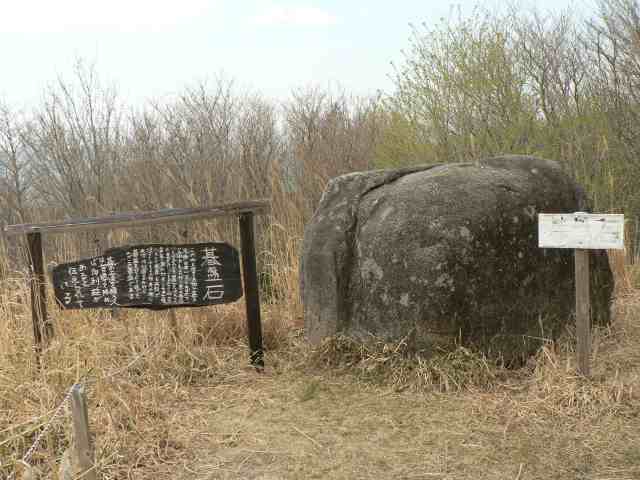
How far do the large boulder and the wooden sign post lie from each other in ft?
0.99

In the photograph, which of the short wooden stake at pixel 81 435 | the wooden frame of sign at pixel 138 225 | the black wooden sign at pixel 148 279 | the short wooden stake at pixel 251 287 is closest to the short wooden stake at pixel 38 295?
the wooden frame of sign at pixel 138 225

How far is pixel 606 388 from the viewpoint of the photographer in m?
2.71

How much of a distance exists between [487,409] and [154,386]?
1690 mm

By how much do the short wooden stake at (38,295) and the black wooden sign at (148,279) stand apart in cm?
12

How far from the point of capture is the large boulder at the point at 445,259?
2.95 metres

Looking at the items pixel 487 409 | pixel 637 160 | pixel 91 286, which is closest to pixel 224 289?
pixel 91 286

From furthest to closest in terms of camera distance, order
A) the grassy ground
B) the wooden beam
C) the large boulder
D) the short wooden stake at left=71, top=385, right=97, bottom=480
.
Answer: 1. the wooden beam
2. the large boulder
3. the grassy ground
4. the short wooden stake at left=71, top=385, right=97, bottom=480

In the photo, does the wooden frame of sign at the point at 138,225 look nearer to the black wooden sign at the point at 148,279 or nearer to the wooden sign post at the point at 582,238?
the black wooden sign at the point at 148,279

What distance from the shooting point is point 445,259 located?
2926mm

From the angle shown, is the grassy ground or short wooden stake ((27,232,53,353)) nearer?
the grassy ground

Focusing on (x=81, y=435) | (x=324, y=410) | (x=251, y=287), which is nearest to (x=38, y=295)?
(x=251, y=287)

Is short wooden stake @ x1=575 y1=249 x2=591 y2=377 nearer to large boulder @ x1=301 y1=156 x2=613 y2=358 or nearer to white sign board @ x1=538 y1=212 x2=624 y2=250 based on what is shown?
white sign board @ x1=538 y1=212 x2=624 y2=250

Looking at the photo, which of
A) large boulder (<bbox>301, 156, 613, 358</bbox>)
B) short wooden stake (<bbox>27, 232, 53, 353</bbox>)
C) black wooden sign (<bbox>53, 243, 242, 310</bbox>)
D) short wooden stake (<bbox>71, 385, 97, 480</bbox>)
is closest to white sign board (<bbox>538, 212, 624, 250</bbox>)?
large boulder (<bbox>301, 156, 613, 358</bbox>)

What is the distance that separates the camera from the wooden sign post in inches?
105
